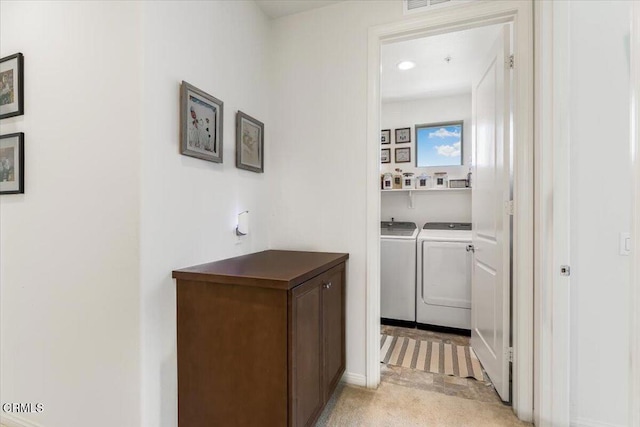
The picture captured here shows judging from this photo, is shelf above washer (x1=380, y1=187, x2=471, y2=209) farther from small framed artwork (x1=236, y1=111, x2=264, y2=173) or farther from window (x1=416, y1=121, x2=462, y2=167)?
small framed artwork (x1=236, y1=111, x2=264, y2=173)

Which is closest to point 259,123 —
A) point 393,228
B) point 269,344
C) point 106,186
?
point 106,186

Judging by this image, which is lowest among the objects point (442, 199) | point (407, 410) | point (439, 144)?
point (407, 410)

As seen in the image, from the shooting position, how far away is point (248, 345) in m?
1.35

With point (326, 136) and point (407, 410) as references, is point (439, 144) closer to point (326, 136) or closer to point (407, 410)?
point (326, 136)

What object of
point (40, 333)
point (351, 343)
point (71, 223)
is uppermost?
point (71, 223)

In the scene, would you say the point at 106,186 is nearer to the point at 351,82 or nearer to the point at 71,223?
the point at 71,223

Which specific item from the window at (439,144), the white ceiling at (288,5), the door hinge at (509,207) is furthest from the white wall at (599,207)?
the window at (439,144)

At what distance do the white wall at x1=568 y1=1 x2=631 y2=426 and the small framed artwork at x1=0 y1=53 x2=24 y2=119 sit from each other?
115 inches

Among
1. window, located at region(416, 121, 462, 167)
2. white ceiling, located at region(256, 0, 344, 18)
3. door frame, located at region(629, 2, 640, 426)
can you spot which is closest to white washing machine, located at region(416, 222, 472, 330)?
window, located at region(416, 121, 462, 167)

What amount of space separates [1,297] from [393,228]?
3322 millimetres

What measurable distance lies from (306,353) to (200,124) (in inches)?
50.9

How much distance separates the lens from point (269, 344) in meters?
1.32

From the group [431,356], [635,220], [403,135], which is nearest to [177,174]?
[635,220]

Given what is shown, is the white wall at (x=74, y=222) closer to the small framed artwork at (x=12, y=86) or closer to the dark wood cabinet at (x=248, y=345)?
the small framed artwork at (x=12, y=86)
